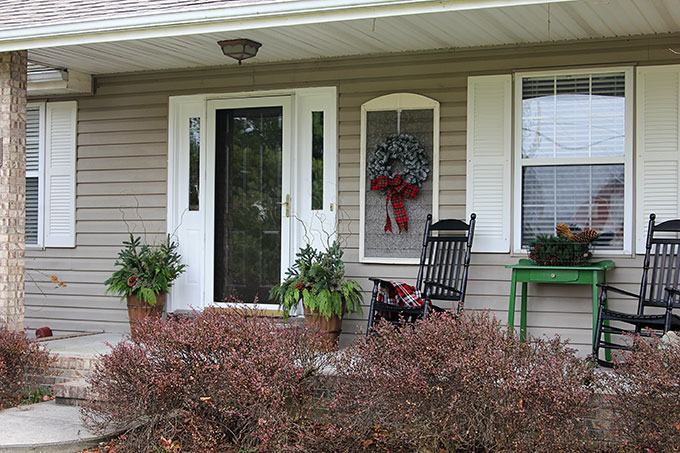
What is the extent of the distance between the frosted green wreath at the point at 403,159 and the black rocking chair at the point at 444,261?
360 mm

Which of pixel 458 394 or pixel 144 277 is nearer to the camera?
pixel 458 394

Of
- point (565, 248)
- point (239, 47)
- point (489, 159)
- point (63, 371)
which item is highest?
point (239, 47)

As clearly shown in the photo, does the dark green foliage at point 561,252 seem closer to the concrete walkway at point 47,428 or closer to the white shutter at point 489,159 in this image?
the white shutter at point 489,159

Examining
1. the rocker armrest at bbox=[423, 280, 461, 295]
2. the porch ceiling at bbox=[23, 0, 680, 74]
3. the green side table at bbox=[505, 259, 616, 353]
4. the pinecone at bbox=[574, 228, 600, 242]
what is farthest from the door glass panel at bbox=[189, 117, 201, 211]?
the pinecone at bbox=[574, 228, 600, 242]

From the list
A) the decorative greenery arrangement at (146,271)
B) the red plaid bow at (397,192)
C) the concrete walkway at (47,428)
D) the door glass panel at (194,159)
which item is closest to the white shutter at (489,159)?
the red plaid bow at (397,192)

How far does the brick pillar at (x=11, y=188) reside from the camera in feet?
19.0

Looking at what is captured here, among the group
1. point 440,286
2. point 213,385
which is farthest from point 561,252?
point 213,385

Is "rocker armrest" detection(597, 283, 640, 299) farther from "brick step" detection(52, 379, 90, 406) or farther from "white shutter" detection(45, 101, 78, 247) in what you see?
"white shutter" detection(45, 101, 78, 247)

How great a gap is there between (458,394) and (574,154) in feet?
8.38

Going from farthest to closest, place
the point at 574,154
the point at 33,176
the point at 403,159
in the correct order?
the point at 33,176 < the point at 403,159 < the point at 574,154

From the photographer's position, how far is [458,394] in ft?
12.6

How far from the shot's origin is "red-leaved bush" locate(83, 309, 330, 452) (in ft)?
13.3

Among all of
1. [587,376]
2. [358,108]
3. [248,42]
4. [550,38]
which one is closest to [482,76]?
[550,38]

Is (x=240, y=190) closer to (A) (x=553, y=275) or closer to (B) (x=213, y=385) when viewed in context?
(A) (x=553, y=275)
